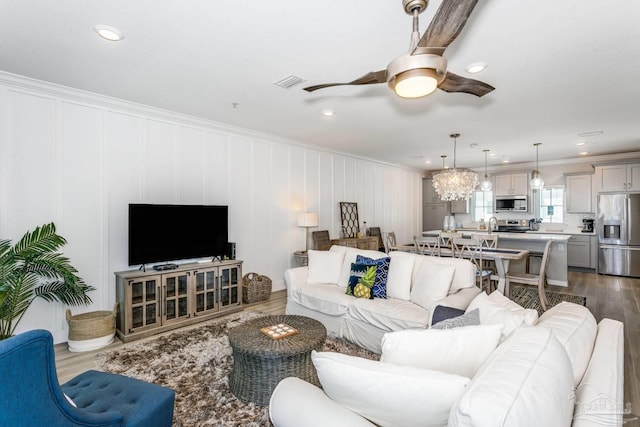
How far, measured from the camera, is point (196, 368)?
277 centimetres

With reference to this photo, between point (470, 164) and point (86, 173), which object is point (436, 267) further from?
point (470, 164)

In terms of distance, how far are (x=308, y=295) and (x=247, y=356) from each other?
1468mm

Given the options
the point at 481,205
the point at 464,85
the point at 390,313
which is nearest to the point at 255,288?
the point at 390,313

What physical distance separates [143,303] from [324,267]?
83.7 inches

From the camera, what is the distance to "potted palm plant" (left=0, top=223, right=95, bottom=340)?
9.03 feet

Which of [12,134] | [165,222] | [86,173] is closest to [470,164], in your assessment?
[165,222]

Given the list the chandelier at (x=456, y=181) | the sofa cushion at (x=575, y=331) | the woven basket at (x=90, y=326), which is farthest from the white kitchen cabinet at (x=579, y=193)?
the woven basket at (x=90, y=326)

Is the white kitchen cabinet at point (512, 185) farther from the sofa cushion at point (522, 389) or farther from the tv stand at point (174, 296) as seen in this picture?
the sofa cushion at point (522, 389)

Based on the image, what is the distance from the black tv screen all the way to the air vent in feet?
6.57

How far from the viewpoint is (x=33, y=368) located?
1036 mm

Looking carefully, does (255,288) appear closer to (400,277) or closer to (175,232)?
(175,232)

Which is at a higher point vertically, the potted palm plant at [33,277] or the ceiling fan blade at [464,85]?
the ceiling fan blade at [464,85]

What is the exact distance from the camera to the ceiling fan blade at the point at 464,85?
2.17m

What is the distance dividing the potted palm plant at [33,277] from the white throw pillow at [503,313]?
3.53 m
